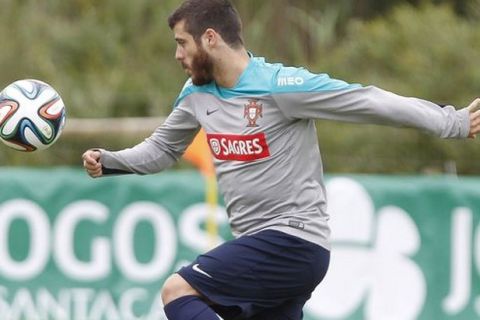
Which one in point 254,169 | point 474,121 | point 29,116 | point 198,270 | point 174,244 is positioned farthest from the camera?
point 174,244

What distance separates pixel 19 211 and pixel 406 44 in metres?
5.65

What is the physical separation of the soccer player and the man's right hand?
0.63m

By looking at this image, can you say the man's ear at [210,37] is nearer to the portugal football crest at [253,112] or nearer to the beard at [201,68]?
the beard at [201,68]

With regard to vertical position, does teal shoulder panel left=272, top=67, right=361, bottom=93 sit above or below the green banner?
above

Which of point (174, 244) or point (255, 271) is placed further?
point (174, 244)

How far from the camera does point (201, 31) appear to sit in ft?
22.6

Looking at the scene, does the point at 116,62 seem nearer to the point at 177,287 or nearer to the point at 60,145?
the point at 60,145

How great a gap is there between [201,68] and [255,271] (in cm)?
105

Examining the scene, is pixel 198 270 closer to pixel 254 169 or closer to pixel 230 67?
pixel 254 169

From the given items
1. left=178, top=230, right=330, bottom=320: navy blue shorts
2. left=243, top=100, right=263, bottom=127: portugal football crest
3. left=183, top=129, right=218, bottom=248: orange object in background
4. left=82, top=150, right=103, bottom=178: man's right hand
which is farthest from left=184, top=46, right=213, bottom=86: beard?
left=183, top=129, right=218, bottom=248: orange object in background

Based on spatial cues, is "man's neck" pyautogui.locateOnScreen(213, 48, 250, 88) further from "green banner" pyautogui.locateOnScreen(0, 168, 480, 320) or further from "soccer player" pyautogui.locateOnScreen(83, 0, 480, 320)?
"green banner" pyautogui.locateOnScreen(0, 168, 480, 320)

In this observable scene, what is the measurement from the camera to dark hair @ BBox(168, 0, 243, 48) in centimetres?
689

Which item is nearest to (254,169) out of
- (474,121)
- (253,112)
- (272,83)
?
(253,112)

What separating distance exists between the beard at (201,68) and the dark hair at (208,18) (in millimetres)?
85
